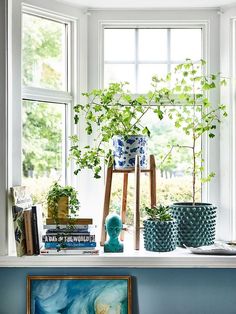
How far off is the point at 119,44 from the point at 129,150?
772 mm

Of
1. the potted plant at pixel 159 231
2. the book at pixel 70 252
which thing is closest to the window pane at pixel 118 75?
the potted plant at pixel 159 231

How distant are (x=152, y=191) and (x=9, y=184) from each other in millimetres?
799

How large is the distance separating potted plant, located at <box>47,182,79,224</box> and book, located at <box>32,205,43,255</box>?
7cm

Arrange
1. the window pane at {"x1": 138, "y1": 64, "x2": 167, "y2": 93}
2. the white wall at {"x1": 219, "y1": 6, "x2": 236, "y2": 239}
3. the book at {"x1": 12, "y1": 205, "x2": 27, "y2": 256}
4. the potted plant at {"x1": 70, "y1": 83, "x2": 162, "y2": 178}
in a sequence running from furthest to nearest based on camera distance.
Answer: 1. the window pane at {"x1": 138, "y1": 64, "x2": 167, "y2": 93}
2. the white wall at {"x1": 219, "y1": 6, "x2": 236, "y2": 239}
3. the potted plant at {"x1": 70, "y1": 83, "x2": 162, "y2": 178}
4. the book at {"x1": 12, "y1": 205, "x2": 27, "y2": 256}

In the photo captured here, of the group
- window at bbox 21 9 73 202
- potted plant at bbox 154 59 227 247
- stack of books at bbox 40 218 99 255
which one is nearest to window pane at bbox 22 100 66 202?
window at bbox 21 9 73 202

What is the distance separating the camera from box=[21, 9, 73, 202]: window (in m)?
3.05

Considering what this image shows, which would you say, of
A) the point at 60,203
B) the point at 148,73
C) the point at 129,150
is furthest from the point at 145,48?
the point at 60,203

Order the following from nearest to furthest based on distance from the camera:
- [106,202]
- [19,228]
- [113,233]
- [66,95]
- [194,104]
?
[19,228], [113,233], [106,202], [194,104], [66,95]

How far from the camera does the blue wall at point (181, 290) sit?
9.23 ft

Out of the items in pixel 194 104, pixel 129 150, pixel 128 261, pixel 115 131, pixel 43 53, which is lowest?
pixel 128 261

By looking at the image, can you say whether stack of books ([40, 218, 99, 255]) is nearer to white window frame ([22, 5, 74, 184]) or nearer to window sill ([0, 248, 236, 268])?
window sill ([0, 248, 236, 268])

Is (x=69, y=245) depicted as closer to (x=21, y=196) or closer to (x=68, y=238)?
(x=68, y=238)

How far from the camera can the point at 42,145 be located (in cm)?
315

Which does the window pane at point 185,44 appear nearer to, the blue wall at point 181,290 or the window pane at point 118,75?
the window pane at point 118,75
